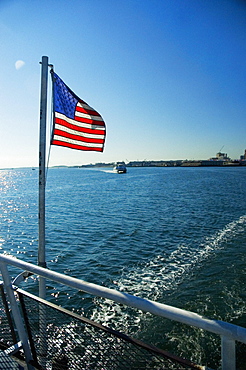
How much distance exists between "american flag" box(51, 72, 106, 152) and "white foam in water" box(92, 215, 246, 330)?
17.6 ft

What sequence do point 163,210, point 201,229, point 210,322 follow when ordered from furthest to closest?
point 163,210 → point 201,229 → point 210,322

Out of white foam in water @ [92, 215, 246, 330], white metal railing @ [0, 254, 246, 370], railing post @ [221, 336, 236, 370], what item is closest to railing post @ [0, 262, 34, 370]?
white metal railing @ [0, 254, 246, 370]

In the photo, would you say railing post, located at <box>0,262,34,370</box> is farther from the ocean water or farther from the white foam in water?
the white foam in water

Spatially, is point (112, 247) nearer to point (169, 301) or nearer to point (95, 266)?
point (95, 266)

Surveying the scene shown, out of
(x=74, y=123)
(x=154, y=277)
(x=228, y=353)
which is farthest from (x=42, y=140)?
(x=154, y=277)

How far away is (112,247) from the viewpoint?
14.4m

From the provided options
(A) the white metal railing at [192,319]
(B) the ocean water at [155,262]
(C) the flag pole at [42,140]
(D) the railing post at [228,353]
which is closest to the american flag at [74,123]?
(C) the flag pole at [42,140]

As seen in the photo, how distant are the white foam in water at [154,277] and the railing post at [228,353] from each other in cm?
623

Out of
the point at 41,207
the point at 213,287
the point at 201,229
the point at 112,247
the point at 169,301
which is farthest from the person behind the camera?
the point at 201,229

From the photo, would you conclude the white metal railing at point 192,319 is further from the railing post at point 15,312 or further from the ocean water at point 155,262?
the ocean water at point 155,262

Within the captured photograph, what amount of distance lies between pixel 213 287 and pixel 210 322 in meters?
8.43

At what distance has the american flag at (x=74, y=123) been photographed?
5.20 meters

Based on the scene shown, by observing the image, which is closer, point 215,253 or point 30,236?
point 215,253

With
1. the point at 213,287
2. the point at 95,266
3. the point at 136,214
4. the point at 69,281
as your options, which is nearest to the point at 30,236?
the point at 95,266
